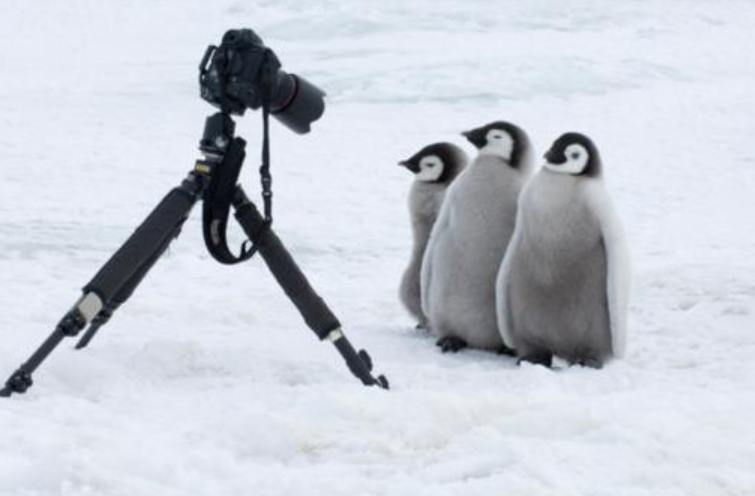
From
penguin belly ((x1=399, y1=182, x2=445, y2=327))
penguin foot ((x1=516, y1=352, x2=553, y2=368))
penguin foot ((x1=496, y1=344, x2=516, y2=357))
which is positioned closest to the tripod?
penguin foot ((x1=516, y1=352, x2=553, y2=368))

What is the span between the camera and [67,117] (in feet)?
40.6

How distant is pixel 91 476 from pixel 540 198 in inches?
82.6

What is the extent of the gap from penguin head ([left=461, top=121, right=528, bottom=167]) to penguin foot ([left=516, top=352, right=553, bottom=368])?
2.18 feet

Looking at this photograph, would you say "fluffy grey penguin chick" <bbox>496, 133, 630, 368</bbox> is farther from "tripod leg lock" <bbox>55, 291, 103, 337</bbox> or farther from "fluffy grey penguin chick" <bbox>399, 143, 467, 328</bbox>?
"tripod leg lock" <bbox>55, 291, 103, 337</bbox>

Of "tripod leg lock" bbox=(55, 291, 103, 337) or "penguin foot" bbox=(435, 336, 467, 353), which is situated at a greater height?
"tripod leg lock" bbox=(55, 291, 103, 337)

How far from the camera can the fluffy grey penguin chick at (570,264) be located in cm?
388

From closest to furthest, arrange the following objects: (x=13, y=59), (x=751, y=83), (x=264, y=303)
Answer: (x=264, y=303) < (x=751, y=83) < (x=13, y=59)

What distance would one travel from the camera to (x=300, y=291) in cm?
305

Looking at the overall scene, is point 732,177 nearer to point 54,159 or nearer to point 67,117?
point 54,159

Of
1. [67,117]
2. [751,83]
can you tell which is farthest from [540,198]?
[751,83]

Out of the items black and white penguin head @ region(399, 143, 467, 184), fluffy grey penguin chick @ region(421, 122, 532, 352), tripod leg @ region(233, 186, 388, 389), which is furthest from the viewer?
black and white penguin head @ region(399, 143, 467, 184)

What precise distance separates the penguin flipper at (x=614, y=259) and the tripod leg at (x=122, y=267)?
1463mm

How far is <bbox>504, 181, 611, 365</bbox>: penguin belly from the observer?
3895mm

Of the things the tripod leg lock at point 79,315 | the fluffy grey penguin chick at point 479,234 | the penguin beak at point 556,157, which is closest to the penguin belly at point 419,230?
the fluffy grey penguin chick at point 479,234
